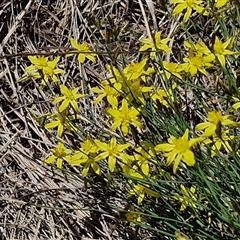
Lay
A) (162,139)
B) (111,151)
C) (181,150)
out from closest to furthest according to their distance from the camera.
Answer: (181,150) → (111,151) → (162,139)

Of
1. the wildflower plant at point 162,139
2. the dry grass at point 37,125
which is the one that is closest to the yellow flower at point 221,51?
the wildflower plant at point 162,139

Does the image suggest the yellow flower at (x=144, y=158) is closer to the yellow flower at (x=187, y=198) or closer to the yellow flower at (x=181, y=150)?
the yellow flower at (x=187, y=198)

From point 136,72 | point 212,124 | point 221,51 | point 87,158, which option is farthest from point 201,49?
point 87,158

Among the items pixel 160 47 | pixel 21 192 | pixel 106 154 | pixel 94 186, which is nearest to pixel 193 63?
pixel 160 47

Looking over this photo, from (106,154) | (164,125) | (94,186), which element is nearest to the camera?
A: (106,154)

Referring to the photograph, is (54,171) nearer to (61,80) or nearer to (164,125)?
(61,80)

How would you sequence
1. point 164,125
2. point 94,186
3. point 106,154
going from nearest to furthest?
point 106,154, point 164,125, point 94,186

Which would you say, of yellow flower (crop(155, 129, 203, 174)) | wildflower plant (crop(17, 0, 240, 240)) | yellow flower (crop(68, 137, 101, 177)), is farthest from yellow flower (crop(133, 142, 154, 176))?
yellow flower (crop(155, 129, 203, 174))

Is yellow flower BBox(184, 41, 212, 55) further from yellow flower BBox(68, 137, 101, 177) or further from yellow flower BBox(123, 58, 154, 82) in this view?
yellow flower BBox(68, 137, 101, 177)

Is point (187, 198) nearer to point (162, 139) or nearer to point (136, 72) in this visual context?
point (162, 139)
